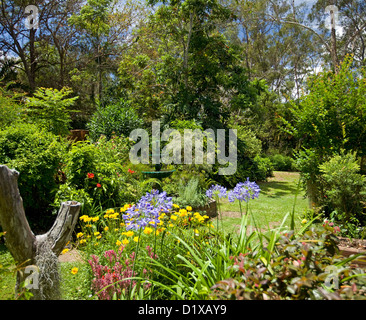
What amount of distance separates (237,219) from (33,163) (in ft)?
12.3

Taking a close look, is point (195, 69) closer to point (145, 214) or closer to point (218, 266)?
point (145, 214)

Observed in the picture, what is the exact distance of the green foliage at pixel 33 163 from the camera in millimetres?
4238

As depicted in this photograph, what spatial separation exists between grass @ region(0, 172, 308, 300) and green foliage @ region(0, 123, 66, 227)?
0.81 m

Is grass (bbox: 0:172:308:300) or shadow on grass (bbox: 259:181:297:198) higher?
shadow on grass (bbox: 259:181:297:198)

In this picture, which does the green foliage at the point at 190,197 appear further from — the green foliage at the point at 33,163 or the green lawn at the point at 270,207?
the green foliage at the point at 33,163

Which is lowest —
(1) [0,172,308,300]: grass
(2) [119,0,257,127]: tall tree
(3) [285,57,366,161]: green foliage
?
(1) [0,172,308,300]: grass

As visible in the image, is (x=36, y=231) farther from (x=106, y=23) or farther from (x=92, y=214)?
(x=106, y=23)

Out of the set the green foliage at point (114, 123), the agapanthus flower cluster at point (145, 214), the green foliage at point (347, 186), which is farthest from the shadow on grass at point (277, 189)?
the agapanthus flower cluster at point (145, 214)

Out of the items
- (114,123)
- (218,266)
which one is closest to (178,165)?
(114,123)

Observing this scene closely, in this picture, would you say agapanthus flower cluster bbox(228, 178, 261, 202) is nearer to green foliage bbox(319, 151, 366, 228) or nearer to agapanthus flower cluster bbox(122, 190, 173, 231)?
agapanthus flower cluster bbox(122, 190, 173, 231)

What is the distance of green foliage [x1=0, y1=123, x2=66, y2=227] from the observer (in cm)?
424

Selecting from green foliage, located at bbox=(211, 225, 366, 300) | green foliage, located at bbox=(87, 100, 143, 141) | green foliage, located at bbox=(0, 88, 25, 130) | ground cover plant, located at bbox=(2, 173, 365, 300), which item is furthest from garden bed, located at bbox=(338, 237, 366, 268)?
green foliage, located at bbox=(87, 100, 143, 141)
